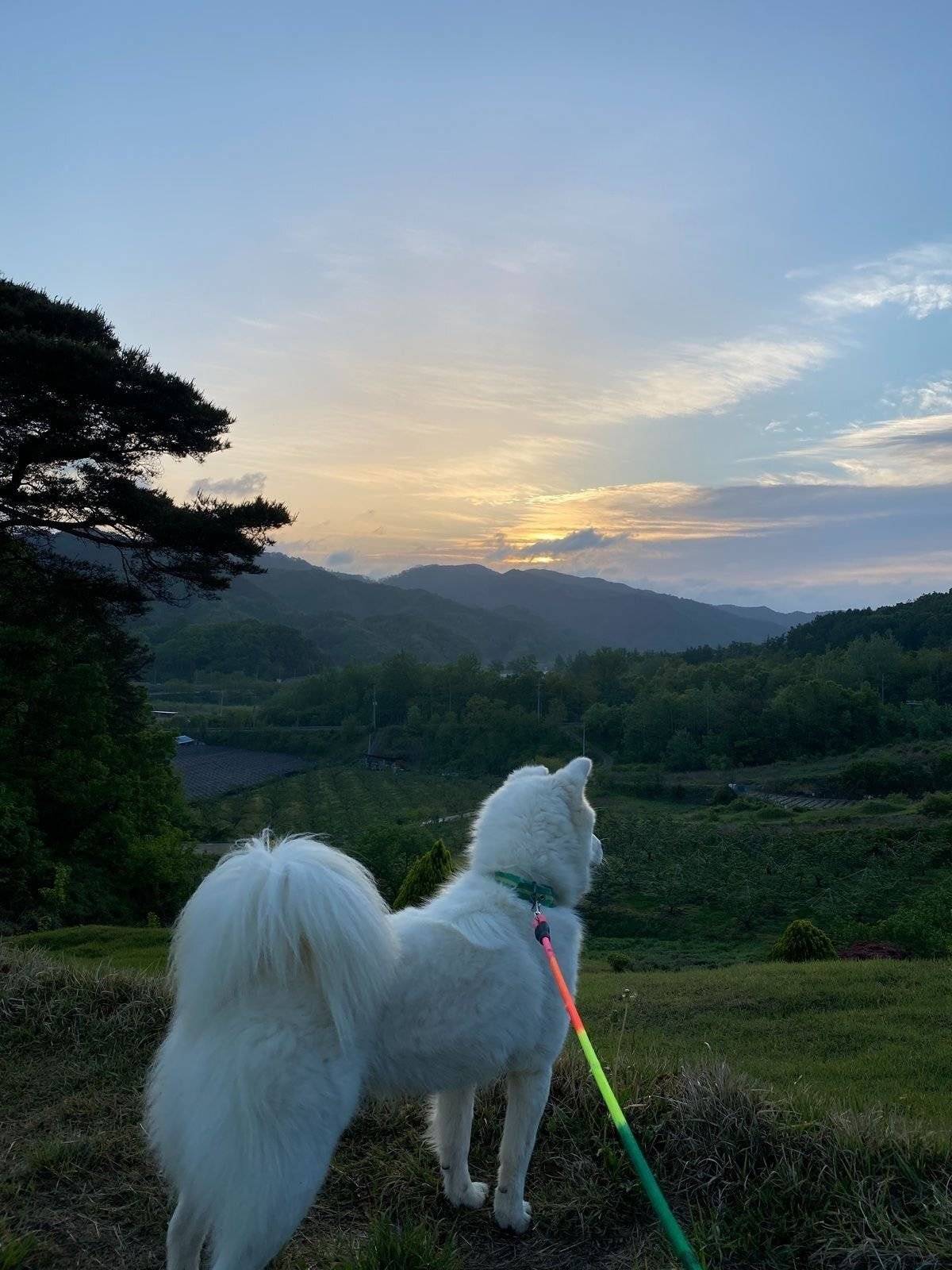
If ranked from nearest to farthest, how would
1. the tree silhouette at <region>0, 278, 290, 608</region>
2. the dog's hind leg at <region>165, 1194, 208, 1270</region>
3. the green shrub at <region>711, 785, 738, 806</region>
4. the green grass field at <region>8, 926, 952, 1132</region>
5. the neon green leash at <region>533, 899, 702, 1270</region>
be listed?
the neon green leash at <region>533, 899, 702, 1270</region>, the dog's hind leg at <region>165, 1194, 208, 1270</region>, the green grass field at <region>8, 926, 952, 1132</region>, the tree silhouette at <region>0, 278, 290, 608</region>, the green shrub at <region>711, 785, 738, 806</region>

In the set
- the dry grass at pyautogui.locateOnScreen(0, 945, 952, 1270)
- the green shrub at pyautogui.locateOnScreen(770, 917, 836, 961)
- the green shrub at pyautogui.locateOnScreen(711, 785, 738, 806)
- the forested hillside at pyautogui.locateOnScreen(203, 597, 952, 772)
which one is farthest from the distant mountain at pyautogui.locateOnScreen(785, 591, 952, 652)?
the dry grass at pyautogui.locateOnScreen(0, 945, 952, 1270)

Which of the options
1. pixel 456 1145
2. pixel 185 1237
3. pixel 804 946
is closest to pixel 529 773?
pixel 456 1145

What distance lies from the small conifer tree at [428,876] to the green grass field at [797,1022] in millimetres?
2515

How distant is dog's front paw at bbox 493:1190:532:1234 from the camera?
11.3 ft

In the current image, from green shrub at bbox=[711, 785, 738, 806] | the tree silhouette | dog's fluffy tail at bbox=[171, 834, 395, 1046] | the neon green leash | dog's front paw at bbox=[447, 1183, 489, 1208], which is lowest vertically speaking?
green shrub at bbox=[711, 785, 738, 806]

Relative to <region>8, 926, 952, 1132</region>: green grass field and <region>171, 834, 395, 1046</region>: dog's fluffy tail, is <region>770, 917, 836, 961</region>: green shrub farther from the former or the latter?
<region>171, 834, 395, 1046</region>: dog's fluffy tail

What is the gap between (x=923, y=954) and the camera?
43.0 ft

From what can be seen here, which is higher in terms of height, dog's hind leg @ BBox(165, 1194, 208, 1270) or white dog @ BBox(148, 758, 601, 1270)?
white dog @ BBox(148, 758, 601, 1270)

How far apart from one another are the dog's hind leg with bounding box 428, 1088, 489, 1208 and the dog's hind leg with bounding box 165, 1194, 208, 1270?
1.02 m

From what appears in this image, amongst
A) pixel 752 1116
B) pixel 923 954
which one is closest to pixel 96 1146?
pixel 752 1116

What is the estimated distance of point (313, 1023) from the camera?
2.78m

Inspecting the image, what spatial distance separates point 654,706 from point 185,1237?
77.3m

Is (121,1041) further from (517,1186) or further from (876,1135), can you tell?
(876,1135)

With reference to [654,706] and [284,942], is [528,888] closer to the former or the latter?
[284,942]
